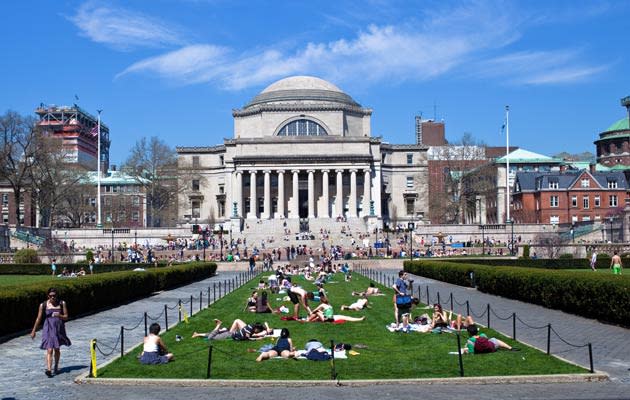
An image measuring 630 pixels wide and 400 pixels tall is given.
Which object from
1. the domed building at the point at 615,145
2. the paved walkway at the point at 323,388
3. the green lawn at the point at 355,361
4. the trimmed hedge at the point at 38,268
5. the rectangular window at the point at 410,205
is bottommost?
the paved walkway at the point at 323,388

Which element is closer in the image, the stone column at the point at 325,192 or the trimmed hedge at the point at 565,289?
the trimmed hedge at the point at 565,289

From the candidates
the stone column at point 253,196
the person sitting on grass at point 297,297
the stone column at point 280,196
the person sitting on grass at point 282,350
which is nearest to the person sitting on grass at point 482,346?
the person sitting on grass at point 282,350

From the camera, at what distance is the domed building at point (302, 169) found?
110 metres

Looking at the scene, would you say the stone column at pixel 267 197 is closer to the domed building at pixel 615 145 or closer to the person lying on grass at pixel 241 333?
the domed building at pixel 615 145

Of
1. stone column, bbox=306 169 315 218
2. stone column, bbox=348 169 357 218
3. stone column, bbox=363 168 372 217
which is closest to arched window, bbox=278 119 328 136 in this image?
stone column, bbox=306 169 315 218

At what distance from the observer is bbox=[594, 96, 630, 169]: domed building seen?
438 feet

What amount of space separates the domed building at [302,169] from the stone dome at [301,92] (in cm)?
16

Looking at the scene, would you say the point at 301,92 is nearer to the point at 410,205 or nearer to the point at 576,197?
the point at 410,205

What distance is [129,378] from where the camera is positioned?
16.2 metres

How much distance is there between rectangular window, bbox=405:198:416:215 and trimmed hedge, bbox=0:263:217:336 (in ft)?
237

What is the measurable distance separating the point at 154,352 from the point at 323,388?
463 cm

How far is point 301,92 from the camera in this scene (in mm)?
121375

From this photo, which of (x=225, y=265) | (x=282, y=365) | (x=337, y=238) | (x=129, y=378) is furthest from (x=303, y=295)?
(x=337, y=238)

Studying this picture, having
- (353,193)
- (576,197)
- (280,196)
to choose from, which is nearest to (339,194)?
(353,193)
